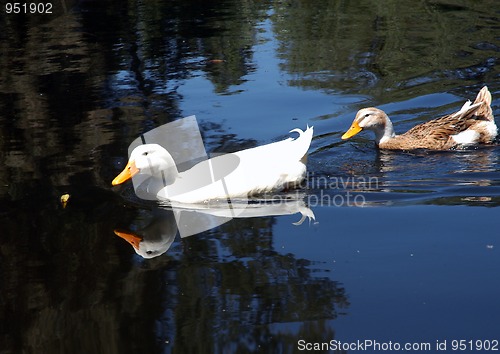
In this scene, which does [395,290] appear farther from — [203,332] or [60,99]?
[60,99]

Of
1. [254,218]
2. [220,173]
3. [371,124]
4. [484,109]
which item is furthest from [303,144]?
[484,109]

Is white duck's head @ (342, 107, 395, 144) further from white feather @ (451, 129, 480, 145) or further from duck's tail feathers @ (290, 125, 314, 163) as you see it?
duck's tail feathers @ (290, 125, 314, 163)

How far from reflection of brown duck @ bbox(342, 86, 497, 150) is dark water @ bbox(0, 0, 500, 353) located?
189mm

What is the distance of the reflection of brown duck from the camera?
28.7ft

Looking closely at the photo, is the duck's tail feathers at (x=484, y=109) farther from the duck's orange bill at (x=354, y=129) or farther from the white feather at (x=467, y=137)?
the duck's orange bill at (x=354, y=129)

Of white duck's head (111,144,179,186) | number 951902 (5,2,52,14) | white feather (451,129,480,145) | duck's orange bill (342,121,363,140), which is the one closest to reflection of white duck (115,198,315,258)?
white duck's head (111,144,179,186)

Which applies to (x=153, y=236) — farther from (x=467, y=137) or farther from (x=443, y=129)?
(x=467, y=137)

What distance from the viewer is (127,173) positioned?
23.5ft

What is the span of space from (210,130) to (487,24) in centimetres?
657

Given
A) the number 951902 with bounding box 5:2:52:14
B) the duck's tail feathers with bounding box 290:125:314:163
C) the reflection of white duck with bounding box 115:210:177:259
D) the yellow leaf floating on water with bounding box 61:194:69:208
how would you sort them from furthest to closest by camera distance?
the number 951902 with bounding box 5:2:52:14 → the duck's tail feathers with bounding box 290:125:314:163 → the yellow leaf floating on water with bounding box 61:194:69:208 → the reflection of white duck with bounding box 115:210:177:259

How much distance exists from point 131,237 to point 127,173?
3.23 feet

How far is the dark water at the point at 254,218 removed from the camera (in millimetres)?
5016

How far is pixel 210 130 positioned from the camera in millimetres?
8969

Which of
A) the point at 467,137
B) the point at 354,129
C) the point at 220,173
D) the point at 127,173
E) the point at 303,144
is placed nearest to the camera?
the point at 127,173
